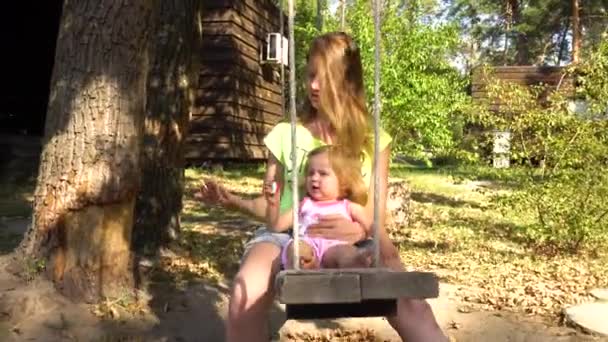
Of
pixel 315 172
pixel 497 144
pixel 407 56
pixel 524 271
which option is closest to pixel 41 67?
pixel 407 56

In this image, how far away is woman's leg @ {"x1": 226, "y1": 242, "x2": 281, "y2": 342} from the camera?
2.58 m

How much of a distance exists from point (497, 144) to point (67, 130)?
4.46m

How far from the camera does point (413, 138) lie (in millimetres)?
12008

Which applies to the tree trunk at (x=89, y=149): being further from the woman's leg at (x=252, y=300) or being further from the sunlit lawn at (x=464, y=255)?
the woman's leg at (x=252, y=300)

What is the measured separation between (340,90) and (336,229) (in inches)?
21.6

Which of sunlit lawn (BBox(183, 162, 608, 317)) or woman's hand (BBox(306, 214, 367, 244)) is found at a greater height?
woman's hand (BBox(306, 214, 367, 244))

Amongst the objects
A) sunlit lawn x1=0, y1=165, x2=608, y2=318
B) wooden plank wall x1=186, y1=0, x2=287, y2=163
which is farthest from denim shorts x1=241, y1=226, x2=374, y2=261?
wooden plank wall x1=186, y1=0, x2=287, y2=163

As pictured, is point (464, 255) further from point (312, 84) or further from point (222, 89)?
point (222, 89)

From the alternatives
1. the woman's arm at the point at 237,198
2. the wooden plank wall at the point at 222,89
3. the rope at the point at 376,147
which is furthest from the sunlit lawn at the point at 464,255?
the wooden plank wall at the point at 222,89

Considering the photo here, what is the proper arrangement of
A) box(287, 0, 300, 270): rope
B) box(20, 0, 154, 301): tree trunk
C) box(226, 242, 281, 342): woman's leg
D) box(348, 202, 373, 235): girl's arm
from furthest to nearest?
box(20, 0, 154, 301): tree trunk
box(348, 202, 373, 235): girl's arm
box(226, 242, 281, 342): woman's leg
box(287, 0, 300, 270): rope

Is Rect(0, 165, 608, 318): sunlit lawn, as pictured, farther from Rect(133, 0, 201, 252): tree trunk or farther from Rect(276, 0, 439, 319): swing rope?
Rect(276, 0, 439, 319): swing rope

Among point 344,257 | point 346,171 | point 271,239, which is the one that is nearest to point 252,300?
point 271,239

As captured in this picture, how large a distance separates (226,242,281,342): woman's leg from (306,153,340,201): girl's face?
33 centimetres

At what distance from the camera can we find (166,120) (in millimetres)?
5422
